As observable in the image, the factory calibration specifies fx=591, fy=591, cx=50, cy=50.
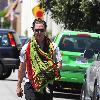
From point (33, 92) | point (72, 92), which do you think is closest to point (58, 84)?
point (72, 92)

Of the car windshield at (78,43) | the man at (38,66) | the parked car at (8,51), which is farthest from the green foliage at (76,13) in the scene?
the man at (38,66)

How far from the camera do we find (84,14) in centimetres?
2142

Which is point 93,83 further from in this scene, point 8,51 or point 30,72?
point 8,51

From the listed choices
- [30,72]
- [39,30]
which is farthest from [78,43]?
[39,30]

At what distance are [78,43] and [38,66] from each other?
6.81m

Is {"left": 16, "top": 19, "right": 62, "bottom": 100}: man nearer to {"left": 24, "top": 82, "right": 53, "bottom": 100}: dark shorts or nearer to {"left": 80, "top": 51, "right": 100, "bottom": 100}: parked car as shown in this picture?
{"left": 24, "top": 82, "right": 53, "bottom": 100}: dark shorts

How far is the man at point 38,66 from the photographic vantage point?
7824 millimetres

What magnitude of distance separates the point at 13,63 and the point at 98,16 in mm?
4289

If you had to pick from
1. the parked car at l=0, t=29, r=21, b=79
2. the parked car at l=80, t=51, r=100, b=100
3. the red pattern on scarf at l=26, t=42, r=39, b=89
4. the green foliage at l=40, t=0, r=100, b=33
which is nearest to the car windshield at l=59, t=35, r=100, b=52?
the parked car at l=80, t=51, r=100, b=100

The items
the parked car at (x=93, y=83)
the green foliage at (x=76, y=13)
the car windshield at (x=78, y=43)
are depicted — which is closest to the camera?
the parked car at (x=93, y=83)

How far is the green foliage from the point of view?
68.6 feet

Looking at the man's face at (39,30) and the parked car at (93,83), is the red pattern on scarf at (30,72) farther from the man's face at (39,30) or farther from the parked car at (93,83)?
the parked car at (93,83)

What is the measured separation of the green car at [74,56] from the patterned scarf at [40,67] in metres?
5.96

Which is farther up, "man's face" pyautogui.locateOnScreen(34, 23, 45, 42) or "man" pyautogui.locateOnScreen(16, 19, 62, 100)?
"man's face" pyautogui.locateOnScreen(34, 23, 45, 42)
